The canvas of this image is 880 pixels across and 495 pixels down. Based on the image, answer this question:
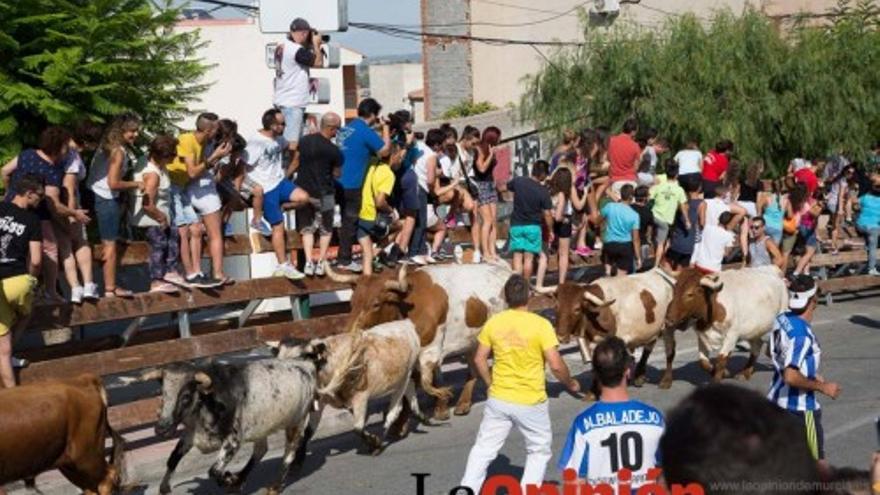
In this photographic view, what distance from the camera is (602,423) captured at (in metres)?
7.19

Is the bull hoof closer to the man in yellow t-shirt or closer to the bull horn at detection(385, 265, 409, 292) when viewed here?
the bull horn at detection(385, 265, 409, 292)

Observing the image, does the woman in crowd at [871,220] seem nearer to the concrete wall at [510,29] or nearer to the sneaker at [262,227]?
the sneaker at [262,227]

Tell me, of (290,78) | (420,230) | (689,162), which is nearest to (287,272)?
(420,230)

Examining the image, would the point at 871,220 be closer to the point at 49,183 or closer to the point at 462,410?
the point at 462,410

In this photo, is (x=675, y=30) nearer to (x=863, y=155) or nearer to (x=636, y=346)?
(x=863, y=155)

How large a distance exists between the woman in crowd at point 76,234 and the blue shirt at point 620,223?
23.3ft

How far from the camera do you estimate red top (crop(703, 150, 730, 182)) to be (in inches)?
798

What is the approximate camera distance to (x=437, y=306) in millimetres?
13406

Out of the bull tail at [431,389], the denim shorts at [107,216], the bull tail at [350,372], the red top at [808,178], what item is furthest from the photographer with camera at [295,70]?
the red top at [808,178]

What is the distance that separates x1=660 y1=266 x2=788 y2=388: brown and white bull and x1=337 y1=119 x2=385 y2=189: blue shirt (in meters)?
3.75

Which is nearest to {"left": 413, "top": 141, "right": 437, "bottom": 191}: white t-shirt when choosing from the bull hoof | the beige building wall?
the bull hoof

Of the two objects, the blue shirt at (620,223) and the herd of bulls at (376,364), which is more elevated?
the blue shirt at (620,223)

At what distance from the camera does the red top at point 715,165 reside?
798 inches

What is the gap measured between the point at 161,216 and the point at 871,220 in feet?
44.3
